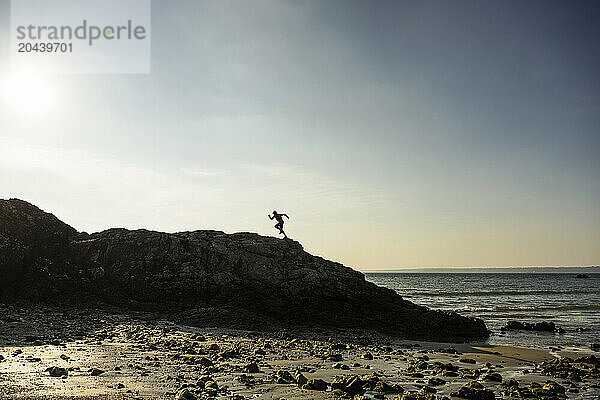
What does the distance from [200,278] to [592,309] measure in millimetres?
47430

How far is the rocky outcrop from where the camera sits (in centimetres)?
3083

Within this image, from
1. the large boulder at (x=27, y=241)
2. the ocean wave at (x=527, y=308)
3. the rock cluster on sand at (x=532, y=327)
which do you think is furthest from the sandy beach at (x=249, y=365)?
the ocean wave at (x=527, y=308)

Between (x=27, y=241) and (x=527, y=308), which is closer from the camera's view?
(x=27, y=241)

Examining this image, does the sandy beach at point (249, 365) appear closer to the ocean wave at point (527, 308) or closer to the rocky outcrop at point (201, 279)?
the rocky outcrop at point (201, 279)

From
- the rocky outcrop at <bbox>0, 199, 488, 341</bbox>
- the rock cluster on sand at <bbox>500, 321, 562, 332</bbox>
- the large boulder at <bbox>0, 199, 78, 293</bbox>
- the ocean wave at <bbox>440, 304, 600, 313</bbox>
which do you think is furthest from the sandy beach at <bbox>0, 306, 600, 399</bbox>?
the ocean wave at <bbox>440, 304, 600, 313</bbox>

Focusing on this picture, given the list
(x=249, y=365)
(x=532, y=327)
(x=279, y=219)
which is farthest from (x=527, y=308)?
(x=249, y=365)

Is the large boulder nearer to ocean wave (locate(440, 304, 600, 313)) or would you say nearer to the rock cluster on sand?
the rock cluster on sand

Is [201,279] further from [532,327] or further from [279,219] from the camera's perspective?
[532,327]

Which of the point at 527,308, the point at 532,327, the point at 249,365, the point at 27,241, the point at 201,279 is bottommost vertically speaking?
the point at 527,308

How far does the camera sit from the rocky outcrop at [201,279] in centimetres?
3083

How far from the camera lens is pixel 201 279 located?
3372cm

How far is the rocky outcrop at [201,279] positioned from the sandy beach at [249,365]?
14.3 feet

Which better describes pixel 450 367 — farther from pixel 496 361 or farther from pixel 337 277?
pixel 337 277

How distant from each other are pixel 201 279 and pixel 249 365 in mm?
18813
